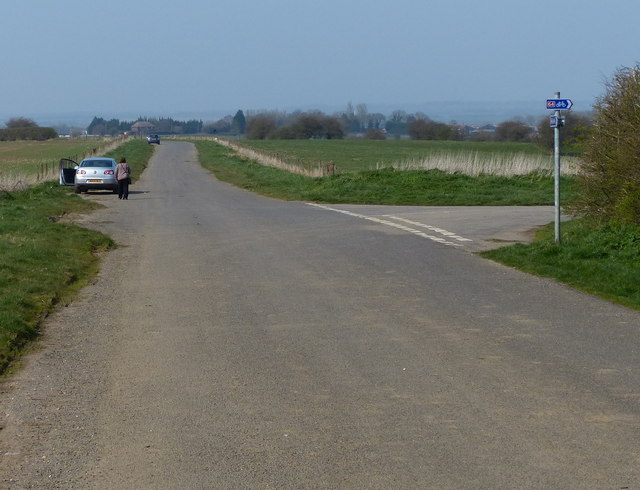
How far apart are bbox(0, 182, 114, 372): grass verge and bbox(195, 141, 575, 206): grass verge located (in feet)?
37.5

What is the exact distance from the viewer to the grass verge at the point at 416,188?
103 feet

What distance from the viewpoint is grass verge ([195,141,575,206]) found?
31469 mm

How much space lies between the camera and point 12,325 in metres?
9.56

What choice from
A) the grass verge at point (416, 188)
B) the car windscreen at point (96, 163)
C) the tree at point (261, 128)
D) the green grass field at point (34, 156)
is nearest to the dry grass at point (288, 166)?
the grass verge at point (416, 188)

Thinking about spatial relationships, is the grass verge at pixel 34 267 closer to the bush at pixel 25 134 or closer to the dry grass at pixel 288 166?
the dry grass at pixel 288 166

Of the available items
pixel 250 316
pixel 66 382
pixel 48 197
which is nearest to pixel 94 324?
pixel 250 316

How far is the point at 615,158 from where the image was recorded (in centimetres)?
1669

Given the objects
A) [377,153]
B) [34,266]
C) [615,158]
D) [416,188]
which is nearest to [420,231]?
[615,158]

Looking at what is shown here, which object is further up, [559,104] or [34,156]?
[559,104]

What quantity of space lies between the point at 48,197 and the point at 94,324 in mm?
20745

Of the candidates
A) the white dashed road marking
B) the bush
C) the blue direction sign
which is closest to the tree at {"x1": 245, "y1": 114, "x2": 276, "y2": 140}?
the bush

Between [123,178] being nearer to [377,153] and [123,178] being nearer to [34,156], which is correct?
[34,156]

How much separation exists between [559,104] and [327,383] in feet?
31.4

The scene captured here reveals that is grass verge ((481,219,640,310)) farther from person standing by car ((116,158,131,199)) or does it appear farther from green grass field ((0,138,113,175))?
green grass field ((0,138,113,175))
